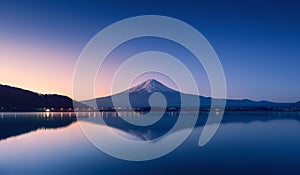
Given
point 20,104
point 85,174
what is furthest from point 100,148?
point 20,104

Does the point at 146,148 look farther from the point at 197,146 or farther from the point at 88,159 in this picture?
the point at 88,159

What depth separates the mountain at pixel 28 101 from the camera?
11682 centimetres

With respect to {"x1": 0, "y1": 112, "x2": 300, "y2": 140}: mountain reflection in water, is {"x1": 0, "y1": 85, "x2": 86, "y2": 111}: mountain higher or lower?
higher

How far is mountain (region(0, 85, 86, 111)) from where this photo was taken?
116819mm

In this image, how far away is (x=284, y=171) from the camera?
382 inches

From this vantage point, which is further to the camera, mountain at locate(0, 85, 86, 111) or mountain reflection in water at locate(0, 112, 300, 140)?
mountain at locate(0, 85, 86, 111)

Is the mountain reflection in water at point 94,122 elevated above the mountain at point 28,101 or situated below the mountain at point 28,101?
below

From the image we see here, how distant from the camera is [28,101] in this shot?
122m

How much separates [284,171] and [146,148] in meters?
6.71

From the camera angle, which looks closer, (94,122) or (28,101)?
(94,122)

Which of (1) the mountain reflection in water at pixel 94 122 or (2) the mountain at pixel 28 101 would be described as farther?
(2) the mountain at pixel 28 101

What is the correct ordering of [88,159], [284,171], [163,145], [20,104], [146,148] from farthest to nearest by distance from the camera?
[20,104]
[163,145]
[146,148]
[88,159]
[284,171]

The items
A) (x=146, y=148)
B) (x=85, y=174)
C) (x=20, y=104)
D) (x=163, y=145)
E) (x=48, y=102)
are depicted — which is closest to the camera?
(x=85, y=174)

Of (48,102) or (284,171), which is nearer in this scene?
(284,171)
